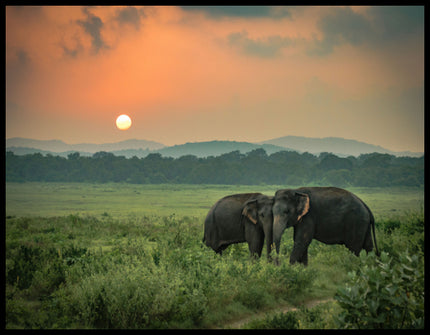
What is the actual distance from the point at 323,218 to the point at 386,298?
21.2 ft

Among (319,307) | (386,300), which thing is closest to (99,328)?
(319,307)

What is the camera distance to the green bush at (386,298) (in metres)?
6.52

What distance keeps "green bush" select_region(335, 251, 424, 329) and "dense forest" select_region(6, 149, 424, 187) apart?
73.9m

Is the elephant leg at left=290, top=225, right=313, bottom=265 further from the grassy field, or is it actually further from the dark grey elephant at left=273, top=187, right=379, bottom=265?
the grassy field

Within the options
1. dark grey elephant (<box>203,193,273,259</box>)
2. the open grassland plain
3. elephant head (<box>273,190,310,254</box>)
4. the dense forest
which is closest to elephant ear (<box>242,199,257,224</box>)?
dark grey elephant (<box>203,193,273,259</box>)

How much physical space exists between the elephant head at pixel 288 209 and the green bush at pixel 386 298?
5777 mm

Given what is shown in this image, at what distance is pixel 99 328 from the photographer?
27.7ft

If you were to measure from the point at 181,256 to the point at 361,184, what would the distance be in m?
71.9

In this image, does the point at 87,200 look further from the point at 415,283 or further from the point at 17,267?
the point at 415,283

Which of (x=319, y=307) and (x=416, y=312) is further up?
(x=416, y=312)

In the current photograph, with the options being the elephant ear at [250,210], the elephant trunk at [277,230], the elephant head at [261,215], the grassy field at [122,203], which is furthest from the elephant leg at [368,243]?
the grassy field at [122,203]

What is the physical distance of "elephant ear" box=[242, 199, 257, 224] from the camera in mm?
13473

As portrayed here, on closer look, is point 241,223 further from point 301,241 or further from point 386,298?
point 386,298

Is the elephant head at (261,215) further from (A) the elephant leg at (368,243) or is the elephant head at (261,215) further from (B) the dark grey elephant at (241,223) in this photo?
(A) the elephant leg at (368,243)
